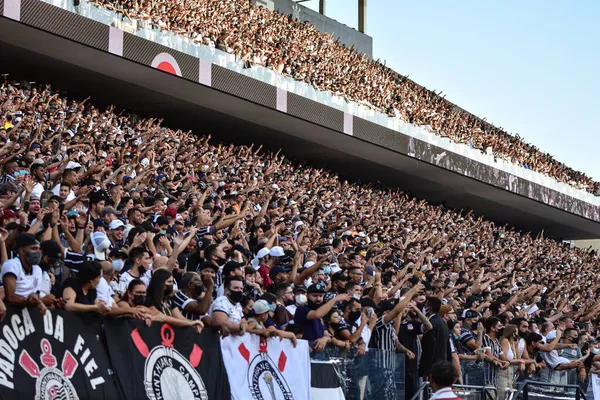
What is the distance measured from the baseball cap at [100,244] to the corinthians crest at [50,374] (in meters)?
2.59

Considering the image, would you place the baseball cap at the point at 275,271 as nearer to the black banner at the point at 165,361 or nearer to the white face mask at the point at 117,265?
the white face mask at the point at 117,265

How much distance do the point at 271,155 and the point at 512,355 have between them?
19671mm

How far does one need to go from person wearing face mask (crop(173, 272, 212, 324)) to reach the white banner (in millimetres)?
317

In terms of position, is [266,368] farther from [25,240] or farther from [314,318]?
[25,240]

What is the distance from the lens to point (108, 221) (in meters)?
10.1

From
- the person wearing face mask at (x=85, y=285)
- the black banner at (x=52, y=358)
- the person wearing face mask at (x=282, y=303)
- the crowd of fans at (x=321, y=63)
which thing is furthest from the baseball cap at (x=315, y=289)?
the crowd of fans at (x=321, y=63)

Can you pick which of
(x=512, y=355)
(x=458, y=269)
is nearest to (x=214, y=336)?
(x=512, y=355)

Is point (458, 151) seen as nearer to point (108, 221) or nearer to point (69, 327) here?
point (108, 221)

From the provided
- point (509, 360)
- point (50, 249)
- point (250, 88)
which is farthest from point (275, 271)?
point (250, 88)

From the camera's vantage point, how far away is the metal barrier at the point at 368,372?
8875 mm

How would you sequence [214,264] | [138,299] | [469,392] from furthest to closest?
[469,392] → [214,264] → [138,299]

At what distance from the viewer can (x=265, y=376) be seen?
8.14 metres

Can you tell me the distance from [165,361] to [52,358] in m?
1.10

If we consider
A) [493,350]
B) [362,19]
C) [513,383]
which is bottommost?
[513,383]
